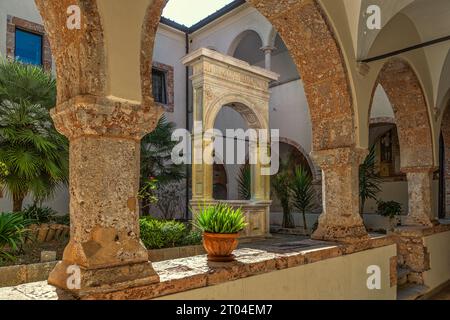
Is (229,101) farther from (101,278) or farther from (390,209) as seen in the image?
(101,278)

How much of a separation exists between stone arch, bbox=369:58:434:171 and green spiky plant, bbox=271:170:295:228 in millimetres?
3884

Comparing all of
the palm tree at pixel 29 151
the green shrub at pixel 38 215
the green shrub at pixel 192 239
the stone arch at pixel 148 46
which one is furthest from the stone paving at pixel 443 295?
the green shrub at pixel 38 215

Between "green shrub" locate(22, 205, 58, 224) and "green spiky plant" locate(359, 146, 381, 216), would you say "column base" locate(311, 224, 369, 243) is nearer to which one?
"green spiky plant" locate(359, 146, 381, 216)

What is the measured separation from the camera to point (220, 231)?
8.84 feet

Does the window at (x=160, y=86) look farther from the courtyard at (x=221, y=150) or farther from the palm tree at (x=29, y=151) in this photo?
the palm tree at (x=29, y=151)

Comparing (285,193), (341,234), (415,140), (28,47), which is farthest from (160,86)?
(341,234)

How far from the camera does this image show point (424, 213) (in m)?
6.10

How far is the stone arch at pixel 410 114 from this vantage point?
586cm

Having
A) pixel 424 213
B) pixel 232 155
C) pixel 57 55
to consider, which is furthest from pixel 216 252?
pixel 232 155

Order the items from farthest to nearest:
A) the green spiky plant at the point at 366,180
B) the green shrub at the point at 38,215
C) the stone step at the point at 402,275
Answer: the green spiky plant at the point at 366,180 → the green shrub at the point at 38,215 → the stone step at the point at 402,275

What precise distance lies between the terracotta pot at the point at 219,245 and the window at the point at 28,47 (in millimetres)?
8037

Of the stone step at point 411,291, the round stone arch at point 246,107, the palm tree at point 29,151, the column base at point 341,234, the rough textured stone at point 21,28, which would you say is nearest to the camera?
the column base at point 341,234
